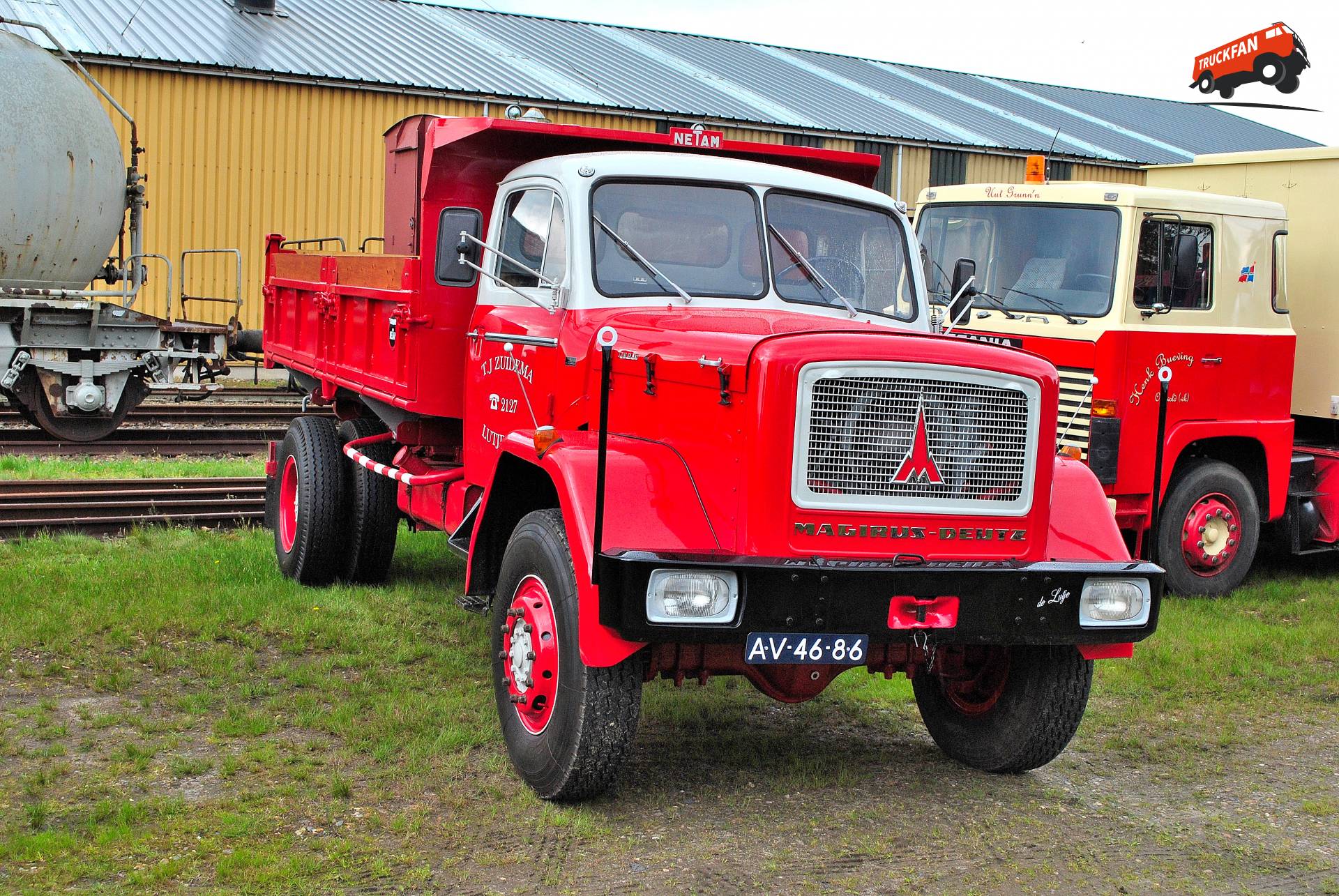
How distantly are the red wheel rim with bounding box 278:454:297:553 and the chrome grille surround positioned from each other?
489cm

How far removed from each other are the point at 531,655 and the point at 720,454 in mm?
1123

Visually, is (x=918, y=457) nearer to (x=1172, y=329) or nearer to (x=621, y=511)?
(x=621, y=511)

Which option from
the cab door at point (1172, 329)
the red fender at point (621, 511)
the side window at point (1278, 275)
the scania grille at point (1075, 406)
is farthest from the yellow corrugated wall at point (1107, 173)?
the red fender at point (621, 511)

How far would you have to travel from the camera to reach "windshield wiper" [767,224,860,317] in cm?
597

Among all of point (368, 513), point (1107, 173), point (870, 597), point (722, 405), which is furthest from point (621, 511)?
point (1107, 173)

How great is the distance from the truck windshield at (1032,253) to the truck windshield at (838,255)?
8.66 feet

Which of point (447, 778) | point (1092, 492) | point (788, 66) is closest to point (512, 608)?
point (447, 778)

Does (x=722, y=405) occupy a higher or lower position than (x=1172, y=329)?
lower

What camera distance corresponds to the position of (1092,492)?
5516 mm

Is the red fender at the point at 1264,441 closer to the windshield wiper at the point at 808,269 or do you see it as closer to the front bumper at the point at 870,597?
the windshield wiper at the point at 808,269

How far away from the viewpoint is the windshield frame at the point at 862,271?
5.90 metres

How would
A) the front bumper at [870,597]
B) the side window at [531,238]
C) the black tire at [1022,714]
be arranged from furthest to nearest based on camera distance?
the side window at [531,238]
the black tire at [1022,714]
the front bumper at [870,597]

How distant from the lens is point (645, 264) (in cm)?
582

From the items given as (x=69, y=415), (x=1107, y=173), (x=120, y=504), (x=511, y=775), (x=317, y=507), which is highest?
(x=1107, y=173)
